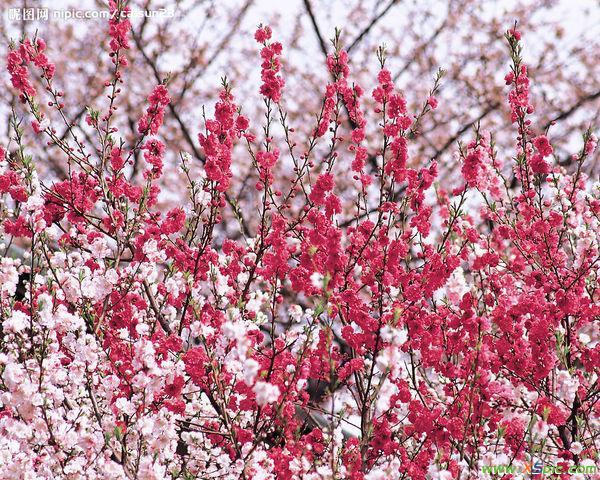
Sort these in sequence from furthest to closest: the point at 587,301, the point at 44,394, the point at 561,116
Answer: the point at 561,116, the point at 587,301, the point at 44,394

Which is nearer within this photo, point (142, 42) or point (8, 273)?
point (8, 273)

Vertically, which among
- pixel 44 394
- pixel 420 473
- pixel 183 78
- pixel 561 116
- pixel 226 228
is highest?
pixel 183 78

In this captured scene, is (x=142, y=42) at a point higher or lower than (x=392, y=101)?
higher

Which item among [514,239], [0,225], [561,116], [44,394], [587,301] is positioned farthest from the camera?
[561,116]

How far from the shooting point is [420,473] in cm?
343

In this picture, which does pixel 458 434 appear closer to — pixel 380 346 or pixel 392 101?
pixel 380 346

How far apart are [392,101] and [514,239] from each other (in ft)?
4.89

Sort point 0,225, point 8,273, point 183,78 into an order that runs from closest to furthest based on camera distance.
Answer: point 8,273, point 0,225, point 183,78

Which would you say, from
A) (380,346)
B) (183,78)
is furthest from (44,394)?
(183,78)

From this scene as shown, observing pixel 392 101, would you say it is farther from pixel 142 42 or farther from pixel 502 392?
pixel 142 42

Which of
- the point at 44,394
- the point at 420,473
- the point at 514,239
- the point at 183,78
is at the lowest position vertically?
the point at 420,473

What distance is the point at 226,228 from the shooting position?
1014 cm

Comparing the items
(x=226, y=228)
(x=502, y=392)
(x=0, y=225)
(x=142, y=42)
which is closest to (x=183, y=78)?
(x=142, y=42)

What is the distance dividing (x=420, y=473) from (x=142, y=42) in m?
8.43
